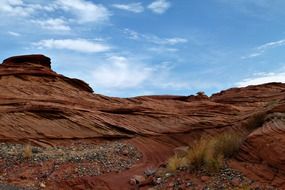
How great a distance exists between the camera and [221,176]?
44.4 feet

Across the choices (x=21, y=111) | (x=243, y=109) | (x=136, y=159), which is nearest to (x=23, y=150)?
(x=21, y=111)

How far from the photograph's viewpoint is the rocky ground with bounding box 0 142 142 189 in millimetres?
15617

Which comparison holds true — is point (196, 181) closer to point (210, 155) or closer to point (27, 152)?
point (210, 155)

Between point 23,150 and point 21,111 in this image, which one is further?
point 21,111

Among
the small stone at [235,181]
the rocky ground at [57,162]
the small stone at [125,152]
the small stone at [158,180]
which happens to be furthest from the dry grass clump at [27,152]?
the small stone at [235,181]

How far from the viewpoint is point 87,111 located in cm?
2184

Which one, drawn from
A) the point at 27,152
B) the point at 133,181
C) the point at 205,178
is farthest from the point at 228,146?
the point at 27,152

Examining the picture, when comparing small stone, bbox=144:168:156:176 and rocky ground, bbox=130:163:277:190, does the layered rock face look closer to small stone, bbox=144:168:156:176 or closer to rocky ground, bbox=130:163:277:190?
rocky ground, bbox=130:163:277:190

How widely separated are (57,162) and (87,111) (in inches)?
215

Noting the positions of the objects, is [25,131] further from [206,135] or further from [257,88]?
[257,88]

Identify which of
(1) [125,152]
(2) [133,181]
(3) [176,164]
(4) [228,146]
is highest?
(4) [228,146]

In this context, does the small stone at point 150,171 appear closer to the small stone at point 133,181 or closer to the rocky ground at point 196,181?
the rocky ground at point 196,181

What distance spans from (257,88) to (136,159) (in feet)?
45.5

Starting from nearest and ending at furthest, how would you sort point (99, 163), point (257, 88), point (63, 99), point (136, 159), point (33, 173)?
point (33, 173), point (99, 163), point (136, 159), point (63, 99), point (257, 88)
